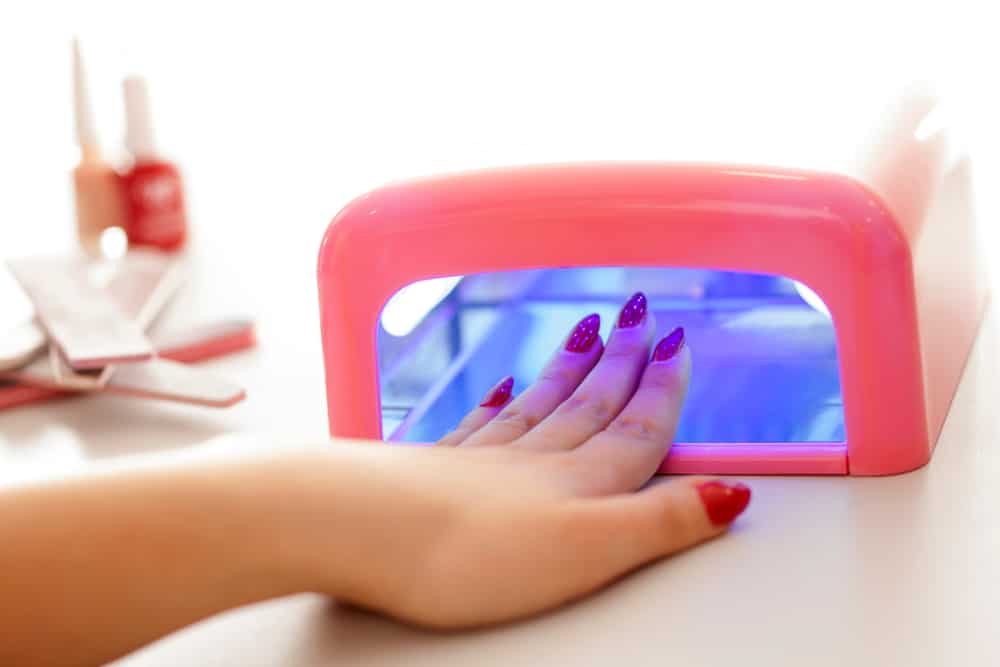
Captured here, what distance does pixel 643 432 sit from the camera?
0.78 m

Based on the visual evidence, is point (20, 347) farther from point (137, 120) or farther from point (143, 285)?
point (137, 120)

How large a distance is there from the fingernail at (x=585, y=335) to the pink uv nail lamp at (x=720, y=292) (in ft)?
0.17

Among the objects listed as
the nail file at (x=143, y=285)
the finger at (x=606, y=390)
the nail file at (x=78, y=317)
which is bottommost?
Answer: the nail file at (x=143, y=285)

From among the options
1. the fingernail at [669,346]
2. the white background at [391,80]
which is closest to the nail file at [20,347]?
the white background at [391,80]

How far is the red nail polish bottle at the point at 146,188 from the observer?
4.89 feet

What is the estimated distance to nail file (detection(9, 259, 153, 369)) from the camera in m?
1.06

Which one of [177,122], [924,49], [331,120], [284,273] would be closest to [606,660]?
[284,273]

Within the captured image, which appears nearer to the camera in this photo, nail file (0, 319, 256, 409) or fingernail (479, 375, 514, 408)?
fingernail (479, 375, 514, 408)

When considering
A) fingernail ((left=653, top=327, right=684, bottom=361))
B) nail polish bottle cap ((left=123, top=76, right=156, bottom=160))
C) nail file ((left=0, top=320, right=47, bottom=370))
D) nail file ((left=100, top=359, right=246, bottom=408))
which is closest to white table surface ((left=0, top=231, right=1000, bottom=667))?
fingernail ((left=653, top=327, right=684, bottom=361))

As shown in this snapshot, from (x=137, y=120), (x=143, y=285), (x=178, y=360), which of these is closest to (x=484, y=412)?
(x=178, y=360)

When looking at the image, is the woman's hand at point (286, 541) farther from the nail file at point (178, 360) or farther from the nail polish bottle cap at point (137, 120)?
the nail polish bottle cap at point (137, 120)

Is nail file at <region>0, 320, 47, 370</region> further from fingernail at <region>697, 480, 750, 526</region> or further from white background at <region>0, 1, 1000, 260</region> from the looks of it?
fingernail at <region>697, 480, 750, 526</region>

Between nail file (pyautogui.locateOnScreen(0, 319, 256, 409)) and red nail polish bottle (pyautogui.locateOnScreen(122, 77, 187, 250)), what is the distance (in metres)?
0.35

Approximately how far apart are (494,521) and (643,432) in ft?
0.66
